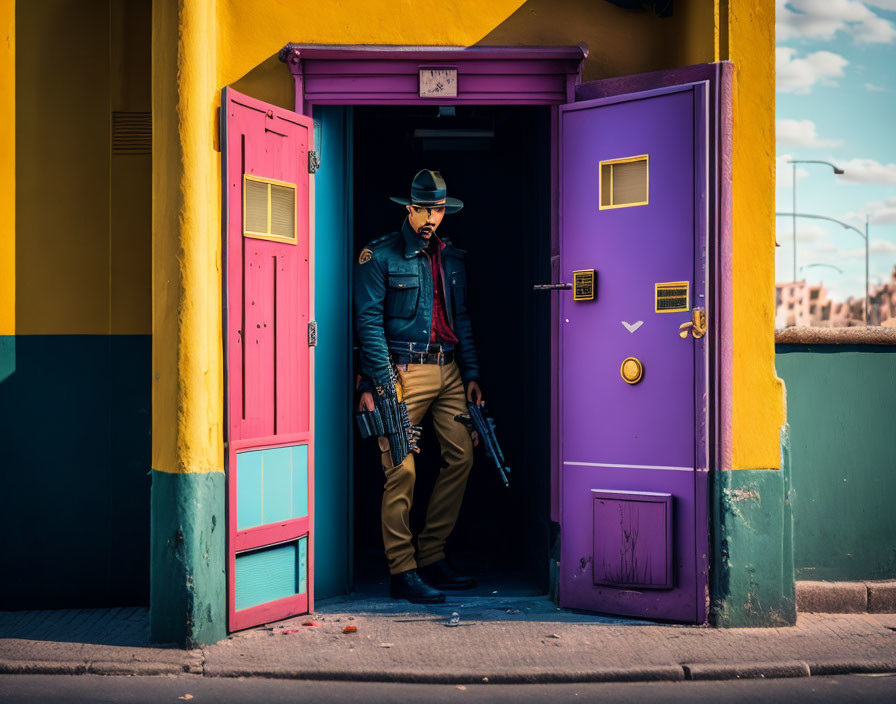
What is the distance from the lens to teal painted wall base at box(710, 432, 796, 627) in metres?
5.15

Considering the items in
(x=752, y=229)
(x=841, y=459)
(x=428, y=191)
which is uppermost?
(x=428, y=191)

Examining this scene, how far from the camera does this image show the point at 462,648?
4.80 meters

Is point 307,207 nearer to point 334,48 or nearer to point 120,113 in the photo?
point 334,48

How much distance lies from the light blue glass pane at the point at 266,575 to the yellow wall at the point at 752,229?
2.57 meters

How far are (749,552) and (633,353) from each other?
1269 millimetres

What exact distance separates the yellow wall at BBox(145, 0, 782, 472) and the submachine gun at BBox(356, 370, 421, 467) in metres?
1.04

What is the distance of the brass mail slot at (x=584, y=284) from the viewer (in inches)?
213

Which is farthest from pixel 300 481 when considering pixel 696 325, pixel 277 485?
pixel 696 325

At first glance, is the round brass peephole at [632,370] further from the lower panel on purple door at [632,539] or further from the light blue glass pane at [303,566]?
the light blue glass pane at [303,566]

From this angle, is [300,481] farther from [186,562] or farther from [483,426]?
[483,426]

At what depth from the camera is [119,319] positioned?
18.2 feet

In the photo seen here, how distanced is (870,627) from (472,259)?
12.5 ft

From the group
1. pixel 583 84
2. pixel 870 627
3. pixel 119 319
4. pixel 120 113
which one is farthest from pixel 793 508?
pixel 120 113

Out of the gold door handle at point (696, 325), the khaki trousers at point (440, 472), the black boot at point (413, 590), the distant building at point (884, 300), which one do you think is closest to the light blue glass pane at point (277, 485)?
the khaki trousers at point (440, 472)
